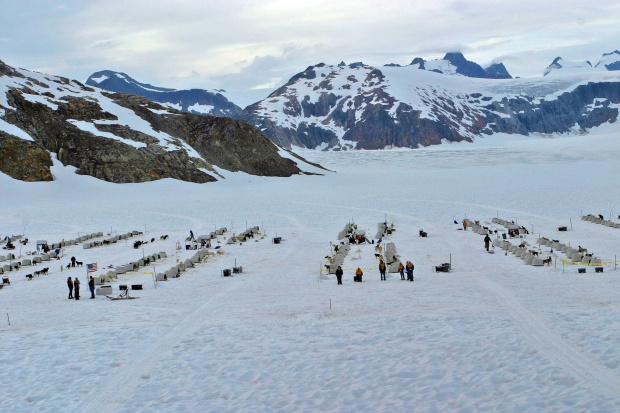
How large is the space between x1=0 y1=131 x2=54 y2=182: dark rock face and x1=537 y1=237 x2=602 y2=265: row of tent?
7861cm

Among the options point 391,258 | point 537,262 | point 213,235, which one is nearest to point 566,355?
point 537,262

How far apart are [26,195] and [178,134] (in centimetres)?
4077

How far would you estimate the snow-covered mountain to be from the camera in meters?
100

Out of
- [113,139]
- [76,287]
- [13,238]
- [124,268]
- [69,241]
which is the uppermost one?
[113,139]

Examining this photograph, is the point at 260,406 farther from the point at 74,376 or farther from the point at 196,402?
the point at 74,376

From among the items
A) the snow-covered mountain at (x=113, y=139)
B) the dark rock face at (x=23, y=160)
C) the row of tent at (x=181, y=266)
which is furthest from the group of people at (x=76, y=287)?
the snow-covered mountain at (x=113, y=139)

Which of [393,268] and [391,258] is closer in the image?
[393,268]

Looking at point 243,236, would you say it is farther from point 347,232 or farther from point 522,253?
point 522,253

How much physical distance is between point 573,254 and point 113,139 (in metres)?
89.7

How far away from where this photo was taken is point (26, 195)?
8569 cm

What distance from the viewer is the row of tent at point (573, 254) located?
31955mm

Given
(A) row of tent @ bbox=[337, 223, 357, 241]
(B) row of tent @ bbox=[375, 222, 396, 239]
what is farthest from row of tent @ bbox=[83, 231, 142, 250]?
Answer: (B) row of tent @ bbox=[375, 222, 396, 239]

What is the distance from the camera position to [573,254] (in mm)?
33562

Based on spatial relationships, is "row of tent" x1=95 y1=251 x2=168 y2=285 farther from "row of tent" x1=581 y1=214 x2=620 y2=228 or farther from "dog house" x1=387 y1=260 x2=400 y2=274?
"row of tent" x1=581 y1=214 x2=620 y2=228
